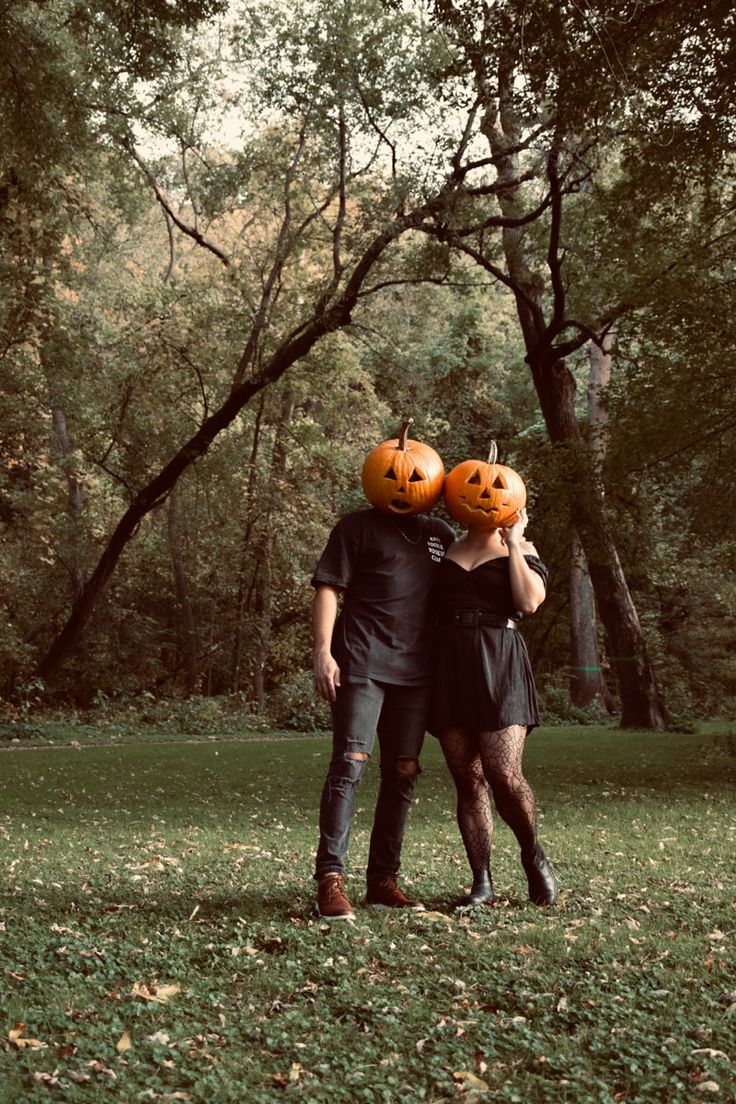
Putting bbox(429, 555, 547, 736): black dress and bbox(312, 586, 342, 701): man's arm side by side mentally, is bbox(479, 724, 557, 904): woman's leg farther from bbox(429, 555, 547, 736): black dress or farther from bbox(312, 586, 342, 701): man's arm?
bbox(312, 586, 342, 701): man's arm

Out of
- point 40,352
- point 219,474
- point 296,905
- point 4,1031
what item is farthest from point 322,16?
point 4,1031

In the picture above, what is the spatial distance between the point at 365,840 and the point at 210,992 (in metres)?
3.97

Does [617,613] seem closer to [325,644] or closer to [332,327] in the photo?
[332,327]

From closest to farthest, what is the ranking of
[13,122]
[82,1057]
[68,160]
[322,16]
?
[82,1057]
[13,122]
[68,160]
[322,16]

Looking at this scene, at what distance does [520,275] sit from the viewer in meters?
19.1

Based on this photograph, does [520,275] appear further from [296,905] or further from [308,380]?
[296,905]

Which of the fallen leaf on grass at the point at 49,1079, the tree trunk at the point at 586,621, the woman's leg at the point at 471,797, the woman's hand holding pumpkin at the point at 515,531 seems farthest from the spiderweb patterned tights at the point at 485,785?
the tree trunk at the point at 586,621

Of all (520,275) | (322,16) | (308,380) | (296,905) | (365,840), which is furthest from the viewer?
(308,380)

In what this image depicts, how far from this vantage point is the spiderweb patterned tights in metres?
5.10

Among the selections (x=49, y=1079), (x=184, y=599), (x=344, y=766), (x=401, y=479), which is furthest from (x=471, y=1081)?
(x=184, y=599)

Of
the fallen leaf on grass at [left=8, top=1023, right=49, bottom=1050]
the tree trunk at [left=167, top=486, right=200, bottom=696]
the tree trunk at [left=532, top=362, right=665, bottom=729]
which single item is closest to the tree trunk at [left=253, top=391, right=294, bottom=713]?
the tree trunk at [left=167, top=486, right=200, bottom=696]

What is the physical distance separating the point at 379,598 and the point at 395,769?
2.56ft

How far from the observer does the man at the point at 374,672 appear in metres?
4.98

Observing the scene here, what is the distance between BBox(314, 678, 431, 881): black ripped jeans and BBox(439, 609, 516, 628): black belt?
0.34 meters
